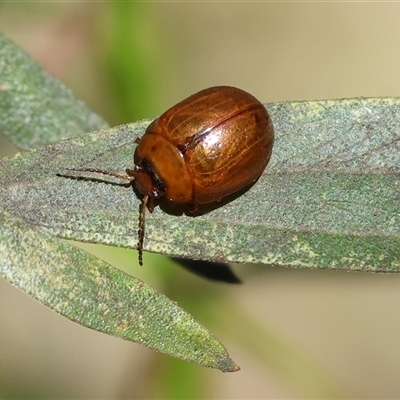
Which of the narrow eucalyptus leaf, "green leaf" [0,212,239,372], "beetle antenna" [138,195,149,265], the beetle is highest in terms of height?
the narrow eucalyptus leaf

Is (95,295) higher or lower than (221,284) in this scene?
lower

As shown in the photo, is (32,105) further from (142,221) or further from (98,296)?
(98,296)

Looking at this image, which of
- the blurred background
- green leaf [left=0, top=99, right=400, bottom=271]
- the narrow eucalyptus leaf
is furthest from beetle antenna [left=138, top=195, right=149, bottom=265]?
the blurred background

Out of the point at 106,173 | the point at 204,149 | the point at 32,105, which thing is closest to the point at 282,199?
the point at 204,149

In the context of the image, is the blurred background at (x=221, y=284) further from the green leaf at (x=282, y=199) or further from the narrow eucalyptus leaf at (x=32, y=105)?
the green leaf at (x=282, y=199)

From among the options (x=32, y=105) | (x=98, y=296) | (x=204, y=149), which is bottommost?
(x=98, y=296)

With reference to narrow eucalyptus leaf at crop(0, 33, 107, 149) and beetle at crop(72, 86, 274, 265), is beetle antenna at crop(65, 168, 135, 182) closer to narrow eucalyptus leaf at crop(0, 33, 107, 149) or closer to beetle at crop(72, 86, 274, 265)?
beetle at crop(72, 86, 274, 265)
